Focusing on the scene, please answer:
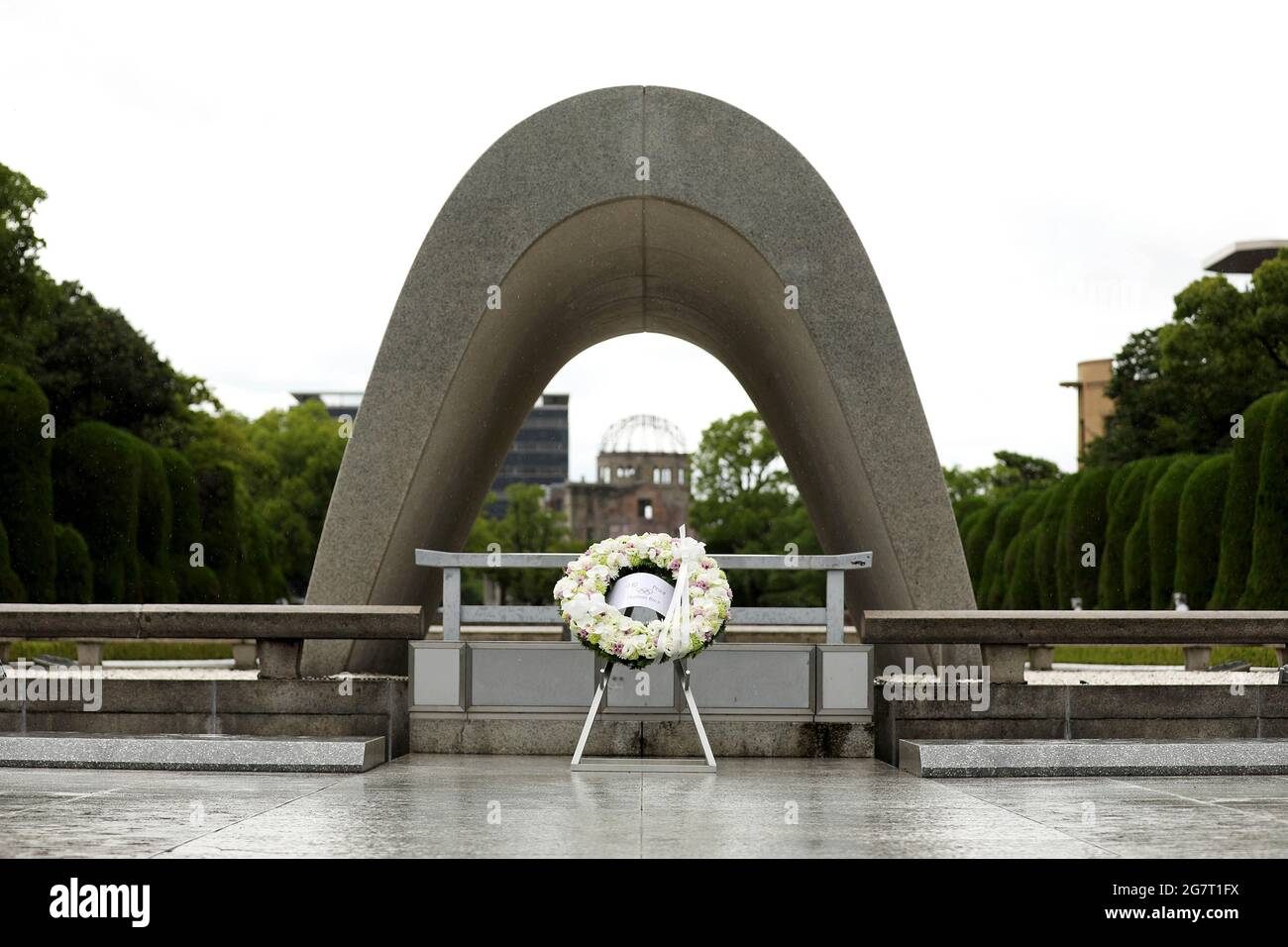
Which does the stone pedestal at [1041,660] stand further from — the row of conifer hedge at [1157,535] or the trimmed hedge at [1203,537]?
the trimmed hedge at [1203,537]

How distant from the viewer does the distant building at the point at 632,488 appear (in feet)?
303

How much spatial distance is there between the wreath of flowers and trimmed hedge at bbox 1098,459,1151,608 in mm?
29958

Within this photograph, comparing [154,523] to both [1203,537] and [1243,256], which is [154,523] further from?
[1243,256]

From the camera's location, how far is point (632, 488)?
9275 cm

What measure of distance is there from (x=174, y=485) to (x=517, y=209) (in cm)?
2649

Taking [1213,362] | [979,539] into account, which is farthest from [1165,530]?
[979,539]

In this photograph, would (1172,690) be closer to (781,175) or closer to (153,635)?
(781,175)

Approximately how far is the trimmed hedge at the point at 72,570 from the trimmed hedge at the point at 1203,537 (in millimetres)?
22245

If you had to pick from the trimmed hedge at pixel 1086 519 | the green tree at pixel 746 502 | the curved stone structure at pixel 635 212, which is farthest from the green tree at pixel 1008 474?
the curved stone structure at pixel 635 212

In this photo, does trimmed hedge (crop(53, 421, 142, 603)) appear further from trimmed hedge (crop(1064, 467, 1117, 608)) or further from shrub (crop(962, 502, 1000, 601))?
shrub (crop(962, 502, 1000, 601))

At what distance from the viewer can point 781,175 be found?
13.6 m

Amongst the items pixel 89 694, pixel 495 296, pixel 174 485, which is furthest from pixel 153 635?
pixel 174 485

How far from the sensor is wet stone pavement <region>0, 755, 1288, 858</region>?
6555 millimetres

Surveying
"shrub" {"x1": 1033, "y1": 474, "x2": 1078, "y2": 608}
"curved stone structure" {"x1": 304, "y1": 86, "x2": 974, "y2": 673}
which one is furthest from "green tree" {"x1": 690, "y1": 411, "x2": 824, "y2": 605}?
"curved stone structure" {"x1": 304, "y1": 86, "x2": 974, "y2": 673}
